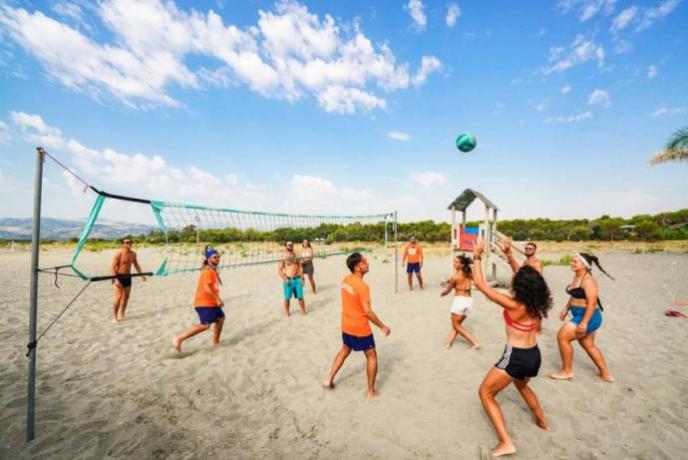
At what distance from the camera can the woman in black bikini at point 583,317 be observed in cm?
353

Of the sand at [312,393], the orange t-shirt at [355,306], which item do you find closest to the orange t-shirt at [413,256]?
the sand at [312,393]

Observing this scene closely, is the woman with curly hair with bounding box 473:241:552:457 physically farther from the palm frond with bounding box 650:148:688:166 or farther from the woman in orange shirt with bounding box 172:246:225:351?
the palm frond with bounding box 650:148:688:166

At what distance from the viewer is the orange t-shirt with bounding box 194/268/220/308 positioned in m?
4.75

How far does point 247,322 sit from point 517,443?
5.33m

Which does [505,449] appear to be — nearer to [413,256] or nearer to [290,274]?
[290,274]

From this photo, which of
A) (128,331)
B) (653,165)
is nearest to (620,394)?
(128,331)

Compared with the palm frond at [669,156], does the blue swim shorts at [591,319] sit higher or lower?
lower

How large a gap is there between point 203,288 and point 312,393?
2281 mm

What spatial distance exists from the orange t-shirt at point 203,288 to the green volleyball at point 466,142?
23.2 feet

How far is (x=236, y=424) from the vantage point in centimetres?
328

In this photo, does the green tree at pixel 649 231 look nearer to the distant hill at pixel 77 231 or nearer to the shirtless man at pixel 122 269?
the distant hill at pixel 77 231

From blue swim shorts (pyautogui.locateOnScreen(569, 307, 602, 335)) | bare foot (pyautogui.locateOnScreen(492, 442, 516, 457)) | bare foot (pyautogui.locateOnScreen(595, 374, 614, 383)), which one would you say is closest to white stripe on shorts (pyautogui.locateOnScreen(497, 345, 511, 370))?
bare foot (pyautogui.locateOnScreen(492, 442, 516, 457))

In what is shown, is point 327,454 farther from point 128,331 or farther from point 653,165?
point 653,165

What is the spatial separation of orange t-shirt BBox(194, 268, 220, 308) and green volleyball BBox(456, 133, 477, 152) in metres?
7.07
